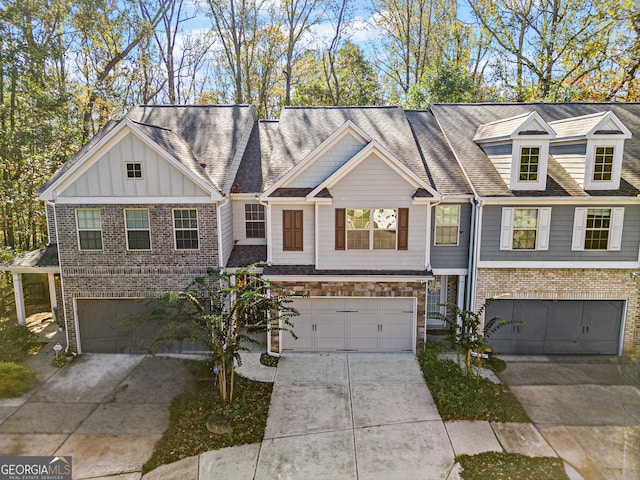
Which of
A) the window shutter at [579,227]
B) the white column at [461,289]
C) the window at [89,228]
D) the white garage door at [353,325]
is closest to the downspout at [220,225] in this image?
the white garage door at [353,325]

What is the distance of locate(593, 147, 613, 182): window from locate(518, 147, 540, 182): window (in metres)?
1.94

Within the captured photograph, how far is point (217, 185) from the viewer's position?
14156mm

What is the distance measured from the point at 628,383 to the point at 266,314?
11832 mm

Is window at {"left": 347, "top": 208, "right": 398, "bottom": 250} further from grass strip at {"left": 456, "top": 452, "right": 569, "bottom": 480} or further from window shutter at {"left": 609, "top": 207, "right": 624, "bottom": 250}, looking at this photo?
window shutter at {"left": 609, "top": 207, "right": 624, "bottom": 250}

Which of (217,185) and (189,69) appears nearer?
(217,185)

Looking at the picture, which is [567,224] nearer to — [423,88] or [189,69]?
[423,88]

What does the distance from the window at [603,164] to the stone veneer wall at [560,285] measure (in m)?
3.26

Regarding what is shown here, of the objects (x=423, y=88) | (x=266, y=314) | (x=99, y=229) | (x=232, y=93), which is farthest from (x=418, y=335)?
(x=232, y=93)

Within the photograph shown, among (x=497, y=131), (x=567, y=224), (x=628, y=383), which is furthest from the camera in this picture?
(x=497, y=131)

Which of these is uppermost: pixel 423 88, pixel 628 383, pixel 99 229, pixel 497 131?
pixel 423 88

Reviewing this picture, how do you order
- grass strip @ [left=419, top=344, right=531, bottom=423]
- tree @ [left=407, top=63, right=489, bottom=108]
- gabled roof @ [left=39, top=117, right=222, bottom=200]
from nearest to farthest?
1. grass strip @ [left=419, top=344, right=531, bottom=423]
2. gabled roof @ [left=39, top=117, right=222, bottom=200]
3. tree @ [left=407, top=63, right=489, bottom=108]

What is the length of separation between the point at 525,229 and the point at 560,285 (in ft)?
7.73

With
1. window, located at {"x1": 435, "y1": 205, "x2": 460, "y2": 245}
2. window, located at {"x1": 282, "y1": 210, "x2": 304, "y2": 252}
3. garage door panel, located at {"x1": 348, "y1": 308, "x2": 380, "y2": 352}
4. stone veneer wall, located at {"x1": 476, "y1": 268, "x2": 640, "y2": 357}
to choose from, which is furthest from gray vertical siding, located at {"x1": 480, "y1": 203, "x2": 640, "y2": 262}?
window, located at {"x1": 282, "y1": 210, "x2": 304, "y2": 252}

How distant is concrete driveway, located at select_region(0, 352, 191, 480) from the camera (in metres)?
9.38
